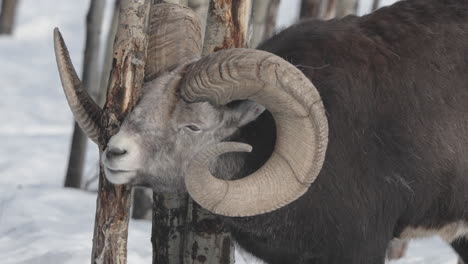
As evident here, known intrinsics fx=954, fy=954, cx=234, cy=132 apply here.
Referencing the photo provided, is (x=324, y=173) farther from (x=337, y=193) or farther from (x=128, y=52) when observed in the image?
(x=128, y=52)

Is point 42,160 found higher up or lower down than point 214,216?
lower down

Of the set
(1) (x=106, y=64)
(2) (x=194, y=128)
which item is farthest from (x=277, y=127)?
(1) (x=106, y=64)

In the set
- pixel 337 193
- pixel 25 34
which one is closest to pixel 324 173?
pixel 337 193

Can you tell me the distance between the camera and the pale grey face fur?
625cm

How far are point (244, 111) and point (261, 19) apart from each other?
22.9 feet

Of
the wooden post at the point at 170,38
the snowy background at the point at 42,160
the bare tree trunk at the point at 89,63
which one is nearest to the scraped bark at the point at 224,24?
the wooden post at the point at 170,38

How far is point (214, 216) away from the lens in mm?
7434

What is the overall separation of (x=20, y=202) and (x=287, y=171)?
6.04 m

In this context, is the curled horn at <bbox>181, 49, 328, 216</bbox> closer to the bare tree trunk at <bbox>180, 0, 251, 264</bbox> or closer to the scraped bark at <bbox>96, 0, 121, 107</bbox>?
the bare tree trunk at <bbox>180, 0, 251, 264</bbox>

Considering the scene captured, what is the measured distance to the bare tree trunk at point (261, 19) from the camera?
11316 mm

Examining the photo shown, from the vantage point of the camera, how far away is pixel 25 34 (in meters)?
37.1

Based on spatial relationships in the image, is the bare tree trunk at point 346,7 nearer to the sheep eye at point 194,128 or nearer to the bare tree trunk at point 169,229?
the bare tree trunk at point 169,229

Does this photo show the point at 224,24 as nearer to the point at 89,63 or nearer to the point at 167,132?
the point at 167,132

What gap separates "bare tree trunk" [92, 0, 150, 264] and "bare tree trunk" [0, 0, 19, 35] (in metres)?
28.2
